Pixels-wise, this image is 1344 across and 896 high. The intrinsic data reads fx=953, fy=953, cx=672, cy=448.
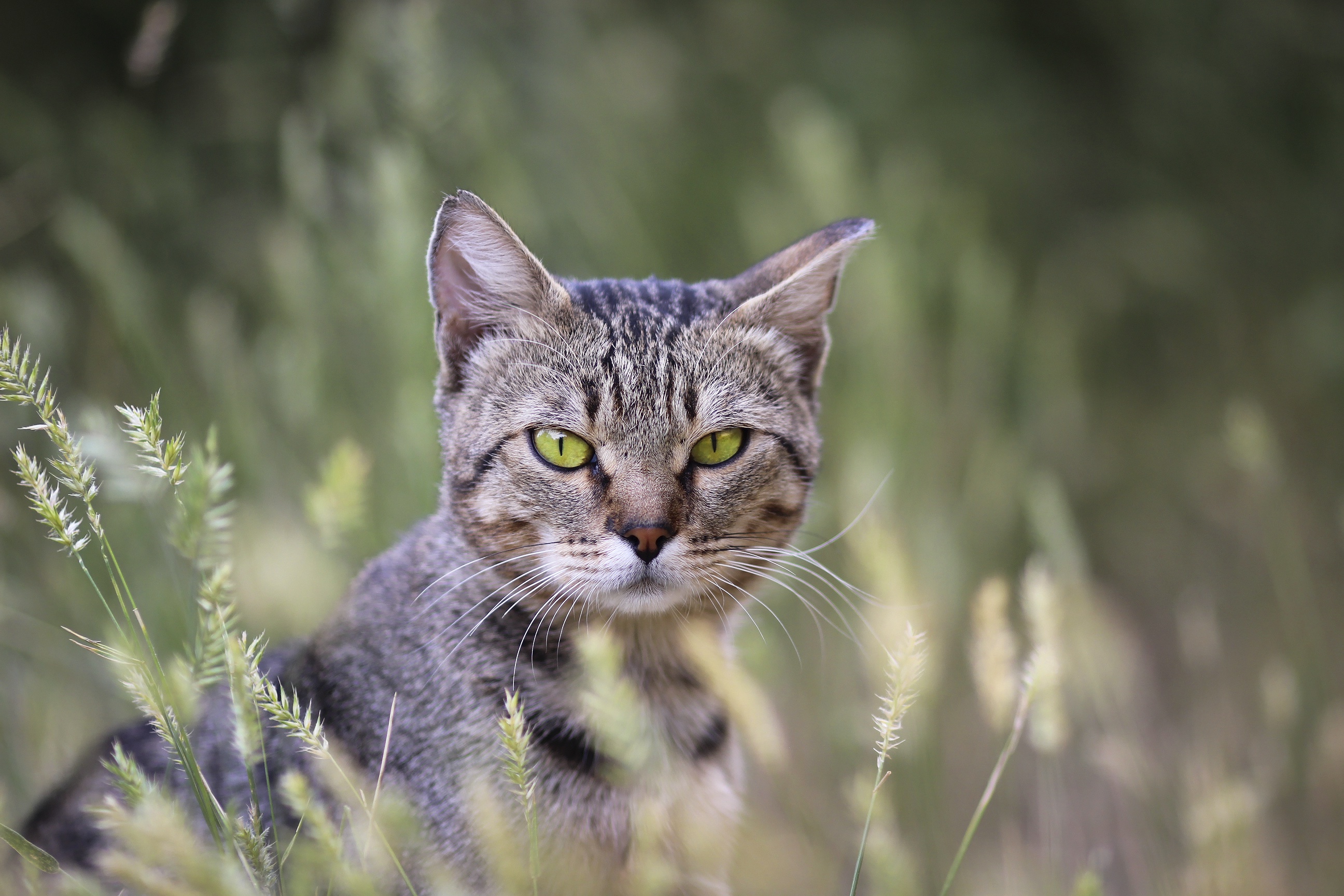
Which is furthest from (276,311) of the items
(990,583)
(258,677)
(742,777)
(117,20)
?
(990,583)

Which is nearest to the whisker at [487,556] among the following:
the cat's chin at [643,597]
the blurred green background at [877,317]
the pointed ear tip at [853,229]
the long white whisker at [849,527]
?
the cat's chin at [643,597]

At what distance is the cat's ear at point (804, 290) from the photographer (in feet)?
6.54

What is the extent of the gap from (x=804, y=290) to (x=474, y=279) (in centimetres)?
70

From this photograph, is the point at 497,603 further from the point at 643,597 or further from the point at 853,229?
the point at 853,229

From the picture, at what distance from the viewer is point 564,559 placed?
5.75 feet

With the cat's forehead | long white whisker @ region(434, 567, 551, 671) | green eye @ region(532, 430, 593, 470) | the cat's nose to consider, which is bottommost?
long white whisker @ region(434, 567, 551, 671)

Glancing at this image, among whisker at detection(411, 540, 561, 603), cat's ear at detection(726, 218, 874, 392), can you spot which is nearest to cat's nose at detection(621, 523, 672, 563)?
whisker at detection(411, 540, 561, 603)

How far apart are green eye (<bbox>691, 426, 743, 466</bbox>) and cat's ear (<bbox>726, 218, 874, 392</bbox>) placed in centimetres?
27

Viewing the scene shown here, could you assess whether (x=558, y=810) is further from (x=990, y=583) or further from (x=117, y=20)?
(x=117, y=20)

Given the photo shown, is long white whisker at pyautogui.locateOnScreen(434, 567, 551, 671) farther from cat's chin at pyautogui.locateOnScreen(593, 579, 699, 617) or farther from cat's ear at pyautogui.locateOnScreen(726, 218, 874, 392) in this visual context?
cat's ear at pyautogui.locateOnScreen(726, 218, 874, 392)

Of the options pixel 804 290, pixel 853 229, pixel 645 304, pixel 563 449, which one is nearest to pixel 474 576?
pixel 563 449

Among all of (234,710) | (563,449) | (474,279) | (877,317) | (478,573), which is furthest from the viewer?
(877,317)

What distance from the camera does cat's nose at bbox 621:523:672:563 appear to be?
1711 mm

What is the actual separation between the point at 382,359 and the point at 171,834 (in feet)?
7.53
